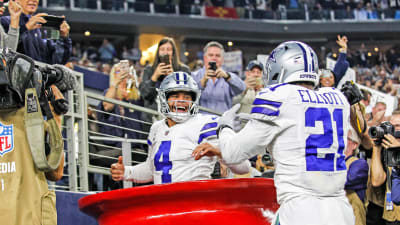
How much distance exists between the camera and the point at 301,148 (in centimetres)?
342

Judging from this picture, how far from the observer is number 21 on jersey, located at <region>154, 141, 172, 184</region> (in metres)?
4.71

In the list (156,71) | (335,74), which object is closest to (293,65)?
(156,71)

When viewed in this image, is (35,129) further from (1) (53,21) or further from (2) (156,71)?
(2) (156,71)

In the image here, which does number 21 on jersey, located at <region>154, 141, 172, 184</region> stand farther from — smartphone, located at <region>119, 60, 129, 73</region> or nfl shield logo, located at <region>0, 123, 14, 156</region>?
smartphone, located at <region>119, 60, 129, 73</region>

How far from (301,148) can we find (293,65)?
53 centimetres

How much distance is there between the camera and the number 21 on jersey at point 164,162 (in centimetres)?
471

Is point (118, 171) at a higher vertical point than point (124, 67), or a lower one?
lower

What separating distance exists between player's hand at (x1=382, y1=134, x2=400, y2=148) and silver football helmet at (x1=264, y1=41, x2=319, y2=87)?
185cm

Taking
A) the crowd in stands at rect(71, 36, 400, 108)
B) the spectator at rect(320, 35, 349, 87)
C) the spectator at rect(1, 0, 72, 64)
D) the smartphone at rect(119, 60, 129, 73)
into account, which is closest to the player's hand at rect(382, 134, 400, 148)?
the spectator at rect(320, 35, 349, 87)

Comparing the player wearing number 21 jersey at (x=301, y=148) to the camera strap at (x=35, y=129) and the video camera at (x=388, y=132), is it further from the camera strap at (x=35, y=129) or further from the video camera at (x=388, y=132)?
the video camera at (x=388, y=132)

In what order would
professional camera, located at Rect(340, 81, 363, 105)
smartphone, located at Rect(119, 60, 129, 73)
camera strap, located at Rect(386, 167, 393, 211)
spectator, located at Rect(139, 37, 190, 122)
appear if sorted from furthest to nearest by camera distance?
1. smartphone, located at Rect(119, 60, 129, 73)
2. spectator, located at Rect(139, 37, 190, 122)
3. camera strap, located at Rect(386, 167, 393, 211)
4. professional camera, located at Rect(340, 81, 363, 105)

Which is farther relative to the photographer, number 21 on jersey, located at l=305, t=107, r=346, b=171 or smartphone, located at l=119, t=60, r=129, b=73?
smartphone, located at l=119, t=60, r=129, b=73

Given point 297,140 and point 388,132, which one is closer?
point 297,140

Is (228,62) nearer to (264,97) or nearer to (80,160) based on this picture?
(80,160)
